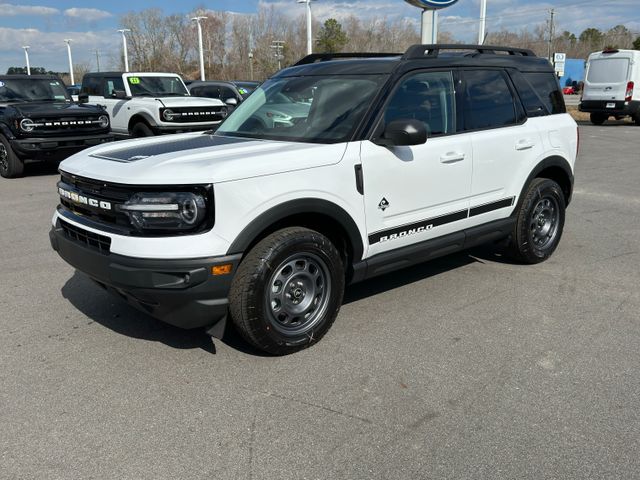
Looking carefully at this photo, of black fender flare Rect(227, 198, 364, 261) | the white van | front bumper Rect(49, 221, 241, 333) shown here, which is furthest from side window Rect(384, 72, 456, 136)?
the white van

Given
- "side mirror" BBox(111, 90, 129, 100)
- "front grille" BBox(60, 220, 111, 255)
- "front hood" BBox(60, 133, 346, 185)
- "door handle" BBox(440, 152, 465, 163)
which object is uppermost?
"side mirror" BBox(111, 90, 129, 100)

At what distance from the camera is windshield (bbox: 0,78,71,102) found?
1159 centimetres

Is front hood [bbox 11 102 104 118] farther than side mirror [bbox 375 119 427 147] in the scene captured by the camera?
Yes

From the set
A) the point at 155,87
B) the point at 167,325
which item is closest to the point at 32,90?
the point at 155,87

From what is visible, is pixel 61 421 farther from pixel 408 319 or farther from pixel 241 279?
pixel 408 319

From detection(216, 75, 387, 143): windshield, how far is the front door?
209mm

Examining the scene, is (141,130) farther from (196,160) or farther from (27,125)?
(196,160)

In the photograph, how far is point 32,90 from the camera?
11.8 meters

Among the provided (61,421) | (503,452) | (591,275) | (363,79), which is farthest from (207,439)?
(591,275)

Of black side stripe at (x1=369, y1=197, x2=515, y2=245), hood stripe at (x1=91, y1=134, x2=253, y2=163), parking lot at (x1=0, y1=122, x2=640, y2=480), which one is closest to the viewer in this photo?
parking lot at (x1=0, y1=122, x2=640, y2=480)

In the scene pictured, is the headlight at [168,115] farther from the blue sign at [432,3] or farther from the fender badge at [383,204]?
the fender badge at [383,204]

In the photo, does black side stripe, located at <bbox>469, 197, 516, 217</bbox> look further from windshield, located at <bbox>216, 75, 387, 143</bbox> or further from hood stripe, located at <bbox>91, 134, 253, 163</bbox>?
hood stripe, located at <bbox>91, 134, 253, 163</bbox>

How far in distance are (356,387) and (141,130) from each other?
10.9m

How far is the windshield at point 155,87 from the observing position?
13.6 m
